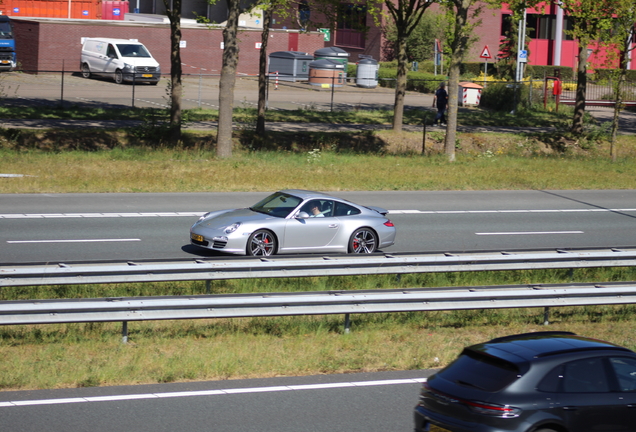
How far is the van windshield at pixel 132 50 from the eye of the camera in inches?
1663


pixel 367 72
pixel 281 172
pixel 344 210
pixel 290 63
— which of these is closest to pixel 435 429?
pixel 344 210

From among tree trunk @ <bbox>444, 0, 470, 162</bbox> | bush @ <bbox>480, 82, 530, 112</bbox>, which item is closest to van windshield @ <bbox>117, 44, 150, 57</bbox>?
bush @ <bbox>480, 82, 530, 112</bbox>

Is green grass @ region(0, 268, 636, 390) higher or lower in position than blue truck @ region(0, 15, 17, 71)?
lower

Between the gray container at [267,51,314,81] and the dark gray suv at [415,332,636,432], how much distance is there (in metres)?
44.9

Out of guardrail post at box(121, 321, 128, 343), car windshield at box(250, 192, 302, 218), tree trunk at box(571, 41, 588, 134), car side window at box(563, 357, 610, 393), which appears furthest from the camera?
tree trunk at box(571, 41, 588, 134)

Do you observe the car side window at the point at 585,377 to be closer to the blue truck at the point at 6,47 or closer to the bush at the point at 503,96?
the bush at the point at 503,96

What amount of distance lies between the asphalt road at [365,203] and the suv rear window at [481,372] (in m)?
7.84

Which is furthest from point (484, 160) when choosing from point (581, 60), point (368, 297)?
point (368, 297)

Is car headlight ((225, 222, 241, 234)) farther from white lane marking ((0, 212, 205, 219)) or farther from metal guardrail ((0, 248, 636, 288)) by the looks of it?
white lane marking ((0, 212, 205, 219))

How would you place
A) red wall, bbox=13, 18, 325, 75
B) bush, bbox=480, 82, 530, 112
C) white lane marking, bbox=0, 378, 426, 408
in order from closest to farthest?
1. white lane marking, bbox=0, 378, 426, 408
2. bush, bbox=480, 82, 530, 112
3. red wall, bbox=13, 18, 325, 75

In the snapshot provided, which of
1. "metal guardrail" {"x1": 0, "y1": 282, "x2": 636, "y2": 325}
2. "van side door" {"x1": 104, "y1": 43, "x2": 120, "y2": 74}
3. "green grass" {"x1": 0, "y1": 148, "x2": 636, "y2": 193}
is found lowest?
"metal guardrail" {"x1": 0, "y1": 282, "x2": 636, "y2": 325}

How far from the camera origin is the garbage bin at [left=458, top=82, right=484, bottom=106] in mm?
45625

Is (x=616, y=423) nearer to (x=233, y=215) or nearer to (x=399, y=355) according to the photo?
(x=399, y=355)

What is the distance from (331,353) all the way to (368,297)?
3.57 ft
